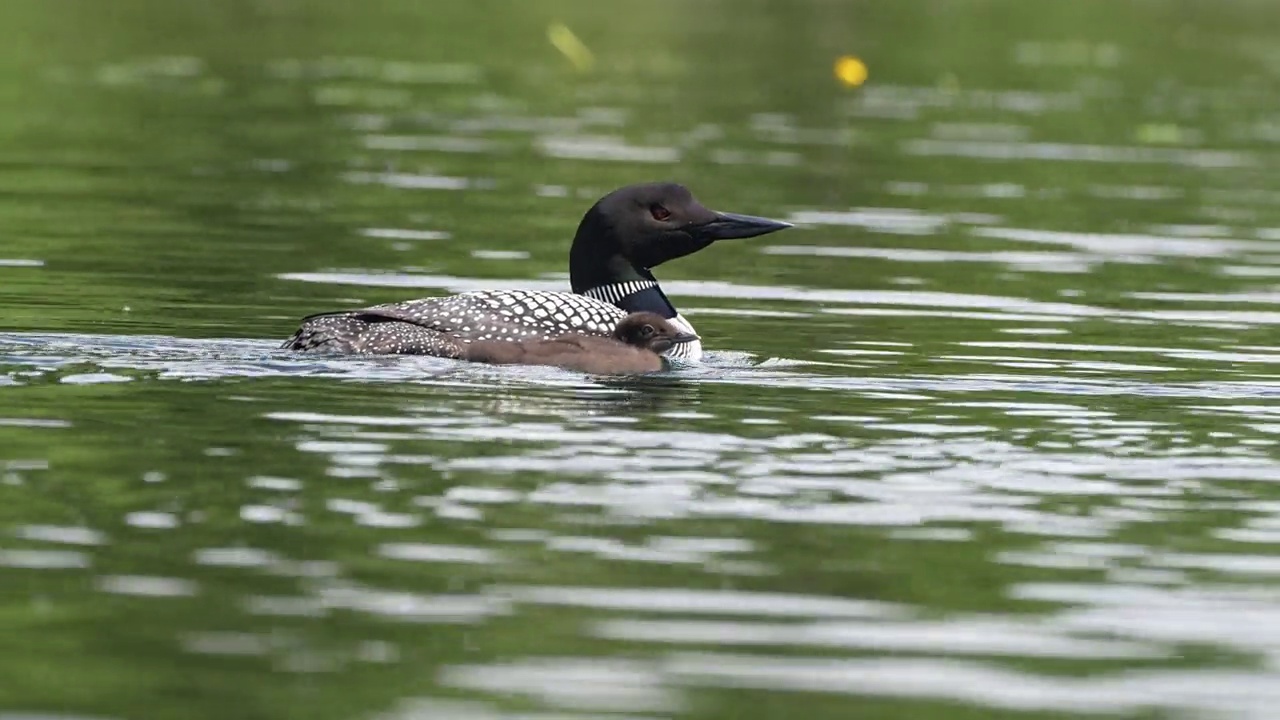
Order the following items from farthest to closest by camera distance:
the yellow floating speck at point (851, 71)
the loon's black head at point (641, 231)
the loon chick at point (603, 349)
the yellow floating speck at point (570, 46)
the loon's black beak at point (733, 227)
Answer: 1. the yellow floating speck at point (570, 46)
2. the yellow floating speck at point (851, 71)
3. the loon's black beak at point (733, 227)
4. the loon's black head at point (641, 231)
5. the loon chick at point (603, 349)

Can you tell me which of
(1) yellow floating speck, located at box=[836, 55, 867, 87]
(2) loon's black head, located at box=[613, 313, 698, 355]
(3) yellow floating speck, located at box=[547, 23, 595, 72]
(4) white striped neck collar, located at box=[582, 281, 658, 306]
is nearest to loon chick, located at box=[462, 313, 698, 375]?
(2) loon's black head, located at box=[613, 313, 698, 355]

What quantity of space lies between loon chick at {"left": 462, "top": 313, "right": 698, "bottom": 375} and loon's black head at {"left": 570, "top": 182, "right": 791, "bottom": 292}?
1072 mm

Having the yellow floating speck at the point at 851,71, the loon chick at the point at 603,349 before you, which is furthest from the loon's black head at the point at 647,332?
the yellow floating speck at the point at 851,71

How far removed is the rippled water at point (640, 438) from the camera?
21.3 ft

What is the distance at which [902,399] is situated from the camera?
35.1 ft

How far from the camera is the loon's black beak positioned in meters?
12.8

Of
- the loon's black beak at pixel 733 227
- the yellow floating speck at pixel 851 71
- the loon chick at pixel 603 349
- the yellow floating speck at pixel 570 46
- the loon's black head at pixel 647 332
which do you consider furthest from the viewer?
the yellow floating speck at pixel 570 46

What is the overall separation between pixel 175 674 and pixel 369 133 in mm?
16358

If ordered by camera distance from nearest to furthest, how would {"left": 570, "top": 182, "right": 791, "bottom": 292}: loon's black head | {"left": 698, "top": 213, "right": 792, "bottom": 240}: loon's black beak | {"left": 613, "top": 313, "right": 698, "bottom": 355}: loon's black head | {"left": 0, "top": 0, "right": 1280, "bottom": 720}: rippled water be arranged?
{"left": 0, "top": 0, "right": 1280, "bottom": 720}: rippled water < {"left": 613, "top": 313, "right": 698, "bottom": 355}: loon's black head < {"left": 570, "top": 182, "right": 791, "bottom": 292}: loon's black head < {"left": 698, "top": 213, "right": 792, "bottom": 240}: loon's black beak

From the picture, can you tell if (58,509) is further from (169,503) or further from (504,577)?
(504,577)

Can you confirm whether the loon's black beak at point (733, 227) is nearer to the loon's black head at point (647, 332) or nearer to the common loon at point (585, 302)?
the common loon at point (585, 302)

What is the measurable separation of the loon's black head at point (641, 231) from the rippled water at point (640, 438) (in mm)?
559

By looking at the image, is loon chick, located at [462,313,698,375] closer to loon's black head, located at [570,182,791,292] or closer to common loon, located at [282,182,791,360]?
common loon, located at [282,182,791,360]

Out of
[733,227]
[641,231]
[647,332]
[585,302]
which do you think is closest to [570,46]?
[733,227]
